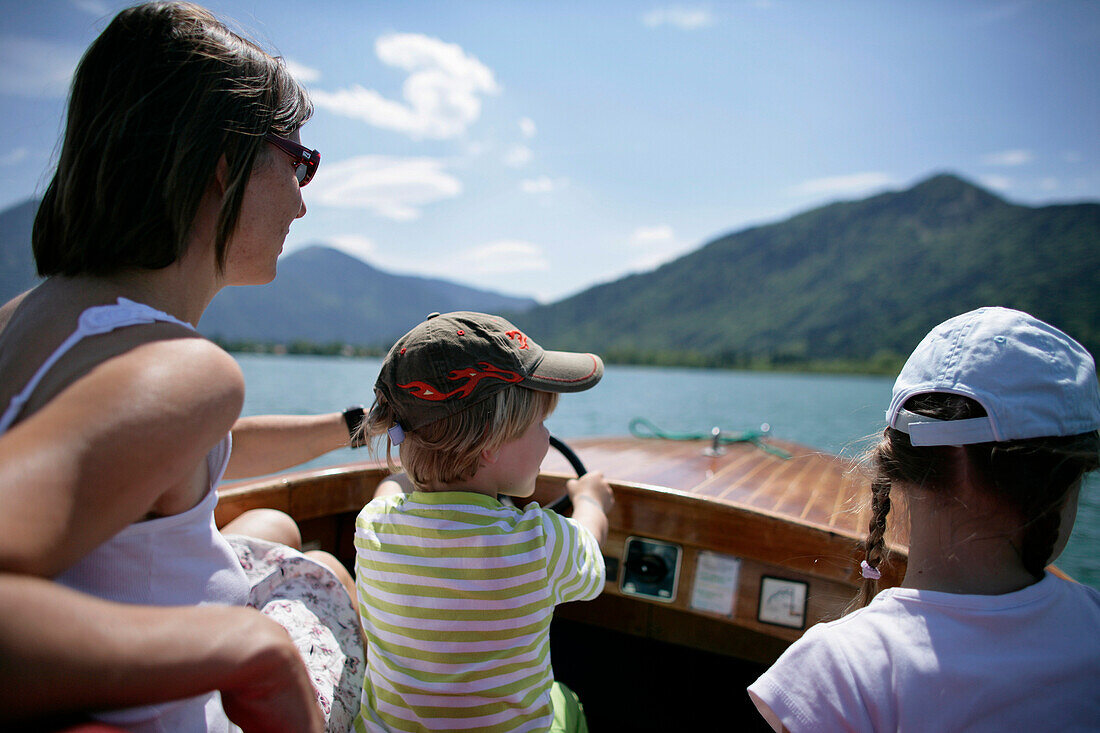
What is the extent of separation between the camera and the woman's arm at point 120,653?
0.47m

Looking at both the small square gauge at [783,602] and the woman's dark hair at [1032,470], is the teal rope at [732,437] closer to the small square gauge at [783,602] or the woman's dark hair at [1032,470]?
the small square gauge at [783,602]

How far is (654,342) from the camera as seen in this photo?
88375mm

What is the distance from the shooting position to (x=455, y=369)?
1196 mm

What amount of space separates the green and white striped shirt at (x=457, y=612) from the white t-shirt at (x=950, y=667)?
1.42 ft

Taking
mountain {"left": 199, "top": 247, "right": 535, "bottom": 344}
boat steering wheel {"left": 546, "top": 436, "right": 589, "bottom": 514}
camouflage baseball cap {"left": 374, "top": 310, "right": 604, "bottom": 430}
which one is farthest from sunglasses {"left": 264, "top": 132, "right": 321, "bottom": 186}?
mountain {"left": 199, "top": 247, "right": 535, "bottom": 344}

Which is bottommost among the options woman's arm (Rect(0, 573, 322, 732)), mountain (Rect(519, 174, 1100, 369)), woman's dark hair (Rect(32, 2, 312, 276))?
woman's arm (Rect(0, 573, 322, 732))

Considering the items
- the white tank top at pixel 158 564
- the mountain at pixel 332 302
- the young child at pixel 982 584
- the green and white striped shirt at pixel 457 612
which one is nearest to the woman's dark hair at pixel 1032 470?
the young child at pixel 982 584

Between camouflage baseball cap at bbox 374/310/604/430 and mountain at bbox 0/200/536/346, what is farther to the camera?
mountain at bbox 0/200/536/346

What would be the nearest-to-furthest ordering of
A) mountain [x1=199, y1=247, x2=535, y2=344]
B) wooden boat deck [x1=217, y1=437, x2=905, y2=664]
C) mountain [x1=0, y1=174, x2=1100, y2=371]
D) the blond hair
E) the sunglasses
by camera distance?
the sunglasses, the blond hair, wooden boat deck [x1=217, y1=437, x2=905, y2=664], mountain [x1=0, y1=174, x2=1100, y2=371], mountain [x1=199, y1=247, x2=535, y2=344]

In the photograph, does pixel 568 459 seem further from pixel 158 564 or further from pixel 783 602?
pixel 158 564

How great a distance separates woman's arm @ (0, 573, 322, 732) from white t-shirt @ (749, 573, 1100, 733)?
721mm

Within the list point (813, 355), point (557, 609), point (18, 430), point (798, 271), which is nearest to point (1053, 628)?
point (18, 430)

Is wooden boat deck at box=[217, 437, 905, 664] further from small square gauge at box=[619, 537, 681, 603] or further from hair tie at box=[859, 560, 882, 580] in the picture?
hair tie at box=[859, 560, 882, 580]

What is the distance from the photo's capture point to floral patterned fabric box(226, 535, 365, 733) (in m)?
1.20
